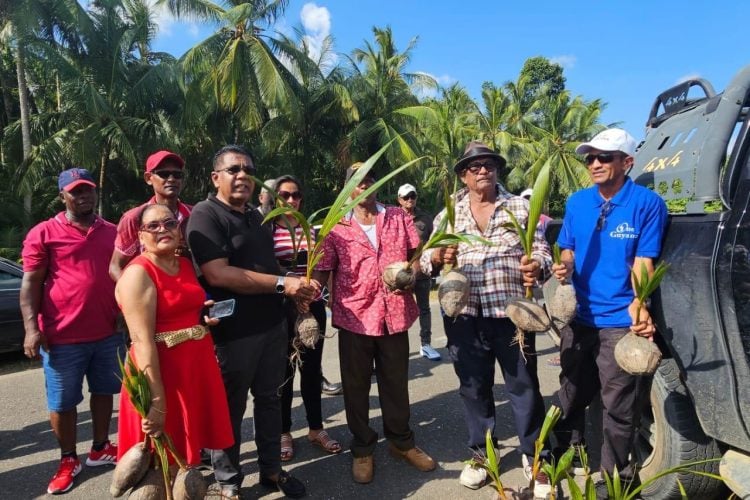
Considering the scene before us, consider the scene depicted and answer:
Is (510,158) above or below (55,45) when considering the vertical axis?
below

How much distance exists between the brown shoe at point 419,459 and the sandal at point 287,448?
74 cm

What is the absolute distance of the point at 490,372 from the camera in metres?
3.01

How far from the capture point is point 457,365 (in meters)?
3.02

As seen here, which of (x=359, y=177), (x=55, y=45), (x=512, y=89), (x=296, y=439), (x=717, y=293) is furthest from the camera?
(x=512, y=89)

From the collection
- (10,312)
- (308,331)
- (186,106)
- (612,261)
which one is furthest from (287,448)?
(186,106)

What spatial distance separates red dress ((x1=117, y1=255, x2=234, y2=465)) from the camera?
7.30 ft

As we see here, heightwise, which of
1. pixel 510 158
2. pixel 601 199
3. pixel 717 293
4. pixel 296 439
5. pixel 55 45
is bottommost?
pixel 296 439

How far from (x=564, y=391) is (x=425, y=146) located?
58.0ft

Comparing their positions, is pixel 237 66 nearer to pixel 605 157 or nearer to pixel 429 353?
pixel 429 353

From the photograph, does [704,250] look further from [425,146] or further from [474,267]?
[425,146]

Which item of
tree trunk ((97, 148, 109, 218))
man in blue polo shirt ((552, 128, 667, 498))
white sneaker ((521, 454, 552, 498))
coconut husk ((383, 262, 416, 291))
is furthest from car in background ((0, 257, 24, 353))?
tree trunk ((97, 148, 109, 218))

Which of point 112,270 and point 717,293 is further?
point 112,270

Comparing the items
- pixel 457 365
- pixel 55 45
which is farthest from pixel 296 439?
pixel 55 45

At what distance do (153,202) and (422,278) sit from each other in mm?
3241
